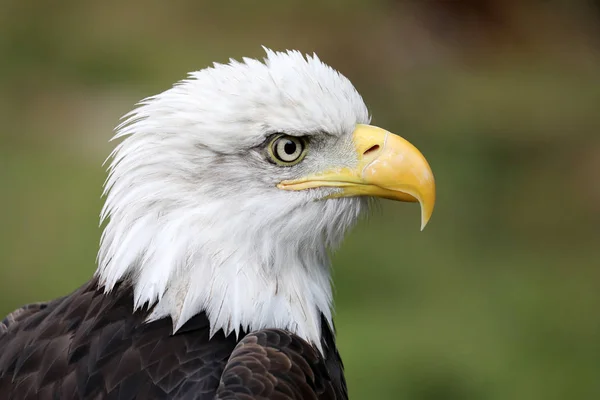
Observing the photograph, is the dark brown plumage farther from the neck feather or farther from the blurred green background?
the blurred green background

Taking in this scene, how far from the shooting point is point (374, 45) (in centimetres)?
963

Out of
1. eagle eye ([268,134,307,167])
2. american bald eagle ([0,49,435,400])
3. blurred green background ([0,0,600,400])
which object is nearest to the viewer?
american bald eagle ([0,49,435,400])

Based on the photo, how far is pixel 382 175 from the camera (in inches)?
104

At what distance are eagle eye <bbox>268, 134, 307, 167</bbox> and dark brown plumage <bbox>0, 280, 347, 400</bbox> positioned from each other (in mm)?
518

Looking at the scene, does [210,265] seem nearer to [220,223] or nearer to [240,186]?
[220,223]

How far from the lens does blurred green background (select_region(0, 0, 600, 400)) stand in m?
5.93

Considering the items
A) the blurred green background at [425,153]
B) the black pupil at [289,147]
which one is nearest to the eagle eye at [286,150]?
the black pupil at [289,147]

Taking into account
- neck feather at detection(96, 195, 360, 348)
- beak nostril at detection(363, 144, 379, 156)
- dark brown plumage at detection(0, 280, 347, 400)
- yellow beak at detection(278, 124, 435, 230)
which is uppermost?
Answer: beak nostril at detection(363, 144, 379, 156)

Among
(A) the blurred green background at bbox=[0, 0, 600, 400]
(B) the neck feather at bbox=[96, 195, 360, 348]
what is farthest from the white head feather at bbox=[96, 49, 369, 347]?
(A) the blurred green background at bbox=[0, 0, 600, 400]

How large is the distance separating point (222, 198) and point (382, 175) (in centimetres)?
49

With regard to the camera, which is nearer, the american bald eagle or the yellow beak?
the american bald eagle

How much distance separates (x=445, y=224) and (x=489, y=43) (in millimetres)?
3747

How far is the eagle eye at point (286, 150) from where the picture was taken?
2596 mm

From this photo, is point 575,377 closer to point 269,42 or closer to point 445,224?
point 445,224
